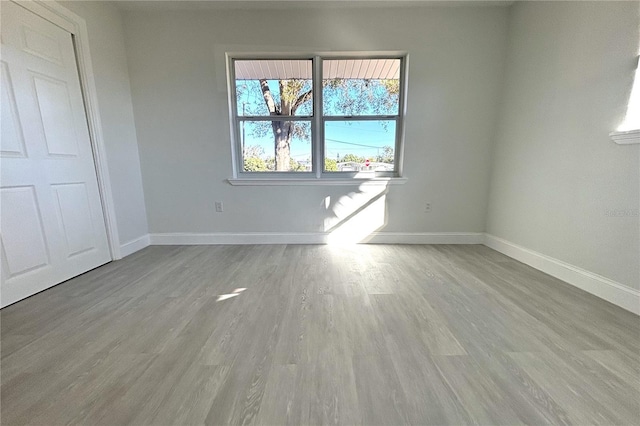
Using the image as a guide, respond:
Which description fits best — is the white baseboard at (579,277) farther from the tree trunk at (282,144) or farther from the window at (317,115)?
the tree trunk at (282,144)

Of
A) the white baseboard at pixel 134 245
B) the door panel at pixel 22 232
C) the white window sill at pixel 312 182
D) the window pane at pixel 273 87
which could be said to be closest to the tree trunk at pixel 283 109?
the window pane at pixel 273 87

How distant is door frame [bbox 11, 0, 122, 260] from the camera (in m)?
2.02

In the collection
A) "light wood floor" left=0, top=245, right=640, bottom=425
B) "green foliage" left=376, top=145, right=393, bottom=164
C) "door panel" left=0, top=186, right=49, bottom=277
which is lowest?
"light wood floor" left=0, top=245, right=640, bottom=425

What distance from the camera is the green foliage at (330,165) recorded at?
308cm

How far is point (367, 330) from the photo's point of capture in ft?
4.75

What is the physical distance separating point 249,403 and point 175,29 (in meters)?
3.53

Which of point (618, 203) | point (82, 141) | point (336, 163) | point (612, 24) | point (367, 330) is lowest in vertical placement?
point (367, 330)

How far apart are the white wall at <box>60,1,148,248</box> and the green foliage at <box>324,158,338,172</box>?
223 cm

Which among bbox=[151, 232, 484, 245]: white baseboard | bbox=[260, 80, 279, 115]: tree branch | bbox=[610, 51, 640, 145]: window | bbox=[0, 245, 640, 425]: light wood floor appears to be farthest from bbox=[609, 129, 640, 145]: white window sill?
bbox=[260, 80, 279, 115]: tree branch

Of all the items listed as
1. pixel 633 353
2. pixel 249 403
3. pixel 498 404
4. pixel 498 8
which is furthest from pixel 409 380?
pixel 498 8

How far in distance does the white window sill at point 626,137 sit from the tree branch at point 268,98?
9.62ft

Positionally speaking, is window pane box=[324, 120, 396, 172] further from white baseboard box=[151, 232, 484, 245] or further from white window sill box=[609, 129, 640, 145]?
white window sill box=[609, 129, 640, 145]

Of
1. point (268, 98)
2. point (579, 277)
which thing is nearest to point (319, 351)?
point (579, 277)

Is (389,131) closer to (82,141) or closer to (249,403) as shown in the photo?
(249,403)
